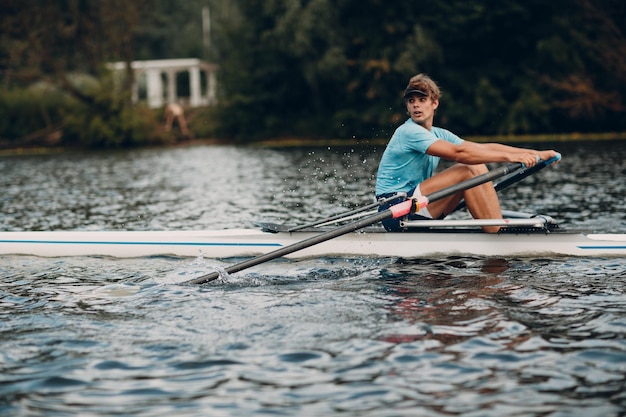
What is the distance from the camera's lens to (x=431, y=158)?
8.84 m

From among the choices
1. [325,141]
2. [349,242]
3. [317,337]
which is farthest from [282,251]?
[325,141]

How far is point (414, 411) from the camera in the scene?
4.73 metres

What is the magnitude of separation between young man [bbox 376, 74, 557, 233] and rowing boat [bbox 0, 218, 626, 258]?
20cm

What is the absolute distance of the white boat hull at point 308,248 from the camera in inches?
341

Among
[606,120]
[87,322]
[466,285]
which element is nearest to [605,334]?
[466,285]

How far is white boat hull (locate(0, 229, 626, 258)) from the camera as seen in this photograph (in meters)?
8.67

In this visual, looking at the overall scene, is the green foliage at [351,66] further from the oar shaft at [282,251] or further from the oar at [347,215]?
the oar shaft at [282,251]

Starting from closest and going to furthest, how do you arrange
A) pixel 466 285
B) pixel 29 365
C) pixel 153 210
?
1. pixel 29 365
2. pixel 466 285
3. pixel 153 210

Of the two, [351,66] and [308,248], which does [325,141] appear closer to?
[351,66]

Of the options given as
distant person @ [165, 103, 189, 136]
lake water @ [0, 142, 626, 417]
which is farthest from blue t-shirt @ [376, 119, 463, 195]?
distant person @ [165, 103, 189, 136]

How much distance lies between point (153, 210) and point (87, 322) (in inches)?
330

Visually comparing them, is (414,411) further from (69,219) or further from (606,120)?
(606,120)

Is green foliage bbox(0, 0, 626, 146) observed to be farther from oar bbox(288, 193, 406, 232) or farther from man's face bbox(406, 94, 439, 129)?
man's face bbox(406, 94, 439, 129)

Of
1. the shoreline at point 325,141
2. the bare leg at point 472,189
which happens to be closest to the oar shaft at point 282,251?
the bare leg at point 472,189
